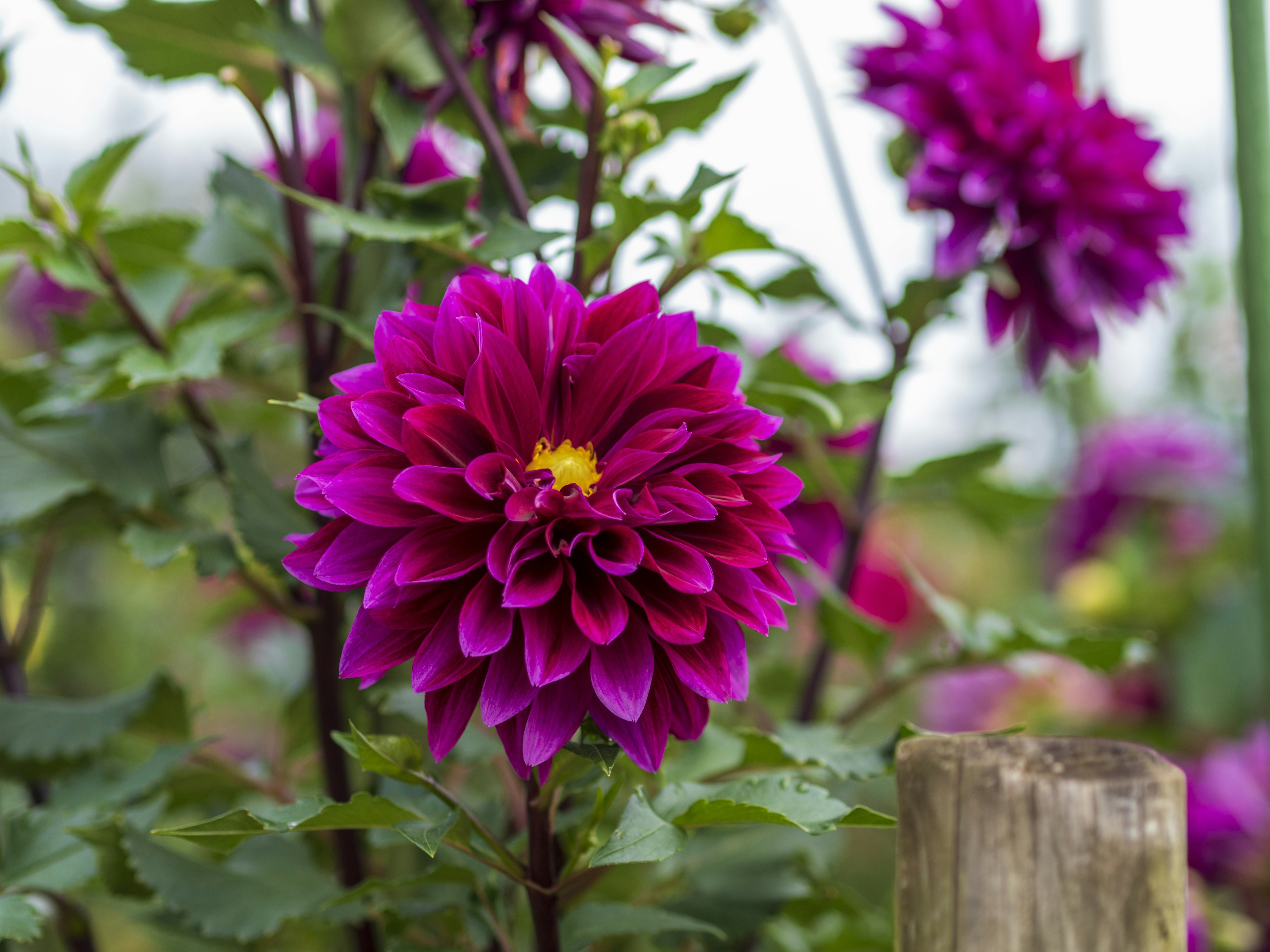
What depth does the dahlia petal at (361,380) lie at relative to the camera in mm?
295

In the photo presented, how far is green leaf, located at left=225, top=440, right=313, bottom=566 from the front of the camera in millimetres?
386

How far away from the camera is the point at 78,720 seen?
0.45 m

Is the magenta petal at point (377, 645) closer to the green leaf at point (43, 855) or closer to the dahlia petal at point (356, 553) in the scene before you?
the dahlia petal at point (356, 553)

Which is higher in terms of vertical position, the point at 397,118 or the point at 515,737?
the point at 397,118

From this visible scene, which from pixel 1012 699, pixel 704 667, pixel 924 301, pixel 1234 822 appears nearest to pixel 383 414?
pixel 704 667

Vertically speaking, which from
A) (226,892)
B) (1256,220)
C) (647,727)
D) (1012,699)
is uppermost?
(1256,220)

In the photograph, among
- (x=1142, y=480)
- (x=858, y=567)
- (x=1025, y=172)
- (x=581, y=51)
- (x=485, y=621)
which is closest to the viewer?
(x=485, y=621)

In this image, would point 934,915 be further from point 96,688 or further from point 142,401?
point 96,688

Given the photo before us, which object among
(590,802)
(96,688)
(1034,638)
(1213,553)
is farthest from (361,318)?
(1213,553)

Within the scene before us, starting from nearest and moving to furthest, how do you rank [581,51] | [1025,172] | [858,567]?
[581,51] < [1025,172] < [858,567]

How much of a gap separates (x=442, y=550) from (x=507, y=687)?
43mm

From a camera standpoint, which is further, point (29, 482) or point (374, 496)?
point (29, 482)

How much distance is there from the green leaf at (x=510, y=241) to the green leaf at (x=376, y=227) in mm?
12

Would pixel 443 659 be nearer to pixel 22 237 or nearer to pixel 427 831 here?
pixel 427 831
